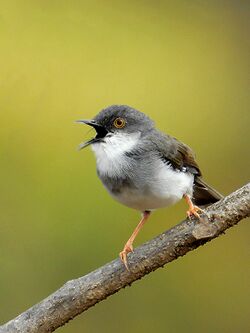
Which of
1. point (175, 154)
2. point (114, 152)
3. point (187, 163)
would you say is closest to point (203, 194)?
point (187, 163)

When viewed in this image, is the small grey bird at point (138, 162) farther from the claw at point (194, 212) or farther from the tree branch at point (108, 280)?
the tree branch at point (108, 280)

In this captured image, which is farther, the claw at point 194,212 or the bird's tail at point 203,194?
the bird's tail at point 203,194

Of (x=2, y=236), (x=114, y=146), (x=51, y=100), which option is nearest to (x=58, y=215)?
(x=2, y=236)

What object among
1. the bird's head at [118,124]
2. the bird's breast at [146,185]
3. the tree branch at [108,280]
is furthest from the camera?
the bird's head at [118,124]

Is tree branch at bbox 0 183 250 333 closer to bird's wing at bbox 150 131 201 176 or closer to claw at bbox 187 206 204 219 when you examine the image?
claw at bbox 187 206 204 219

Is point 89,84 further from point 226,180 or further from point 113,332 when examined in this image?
point 113,332

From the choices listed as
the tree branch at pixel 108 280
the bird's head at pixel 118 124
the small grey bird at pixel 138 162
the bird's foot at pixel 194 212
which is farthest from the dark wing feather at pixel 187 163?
the tree branch at pixel 108 280

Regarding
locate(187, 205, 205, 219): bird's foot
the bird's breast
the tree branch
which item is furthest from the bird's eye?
A: the tree branch
